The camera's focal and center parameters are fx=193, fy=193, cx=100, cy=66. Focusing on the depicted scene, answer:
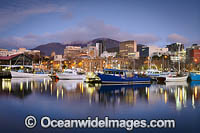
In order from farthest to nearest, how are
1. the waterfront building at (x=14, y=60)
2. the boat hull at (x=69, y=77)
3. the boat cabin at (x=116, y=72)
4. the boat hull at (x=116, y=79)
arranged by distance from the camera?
the waterfront building at (x=14, y=60) < the boat hull at (x=69, y=77) < the boat cabin at (x=116, y=72) < the boat hull at (x=116, y=79)

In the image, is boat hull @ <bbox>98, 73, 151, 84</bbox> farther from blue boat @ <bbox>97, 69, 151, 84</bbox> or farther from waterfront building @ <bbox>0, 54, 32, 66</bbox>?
waterfront building @ <bbox>0, 54, 32, 66</bbox>

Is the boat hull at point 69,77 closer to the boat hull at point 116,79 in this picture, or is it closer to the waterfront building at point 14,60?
the boat hull at point 116,79

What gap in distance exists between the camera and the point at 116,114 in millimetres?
14500

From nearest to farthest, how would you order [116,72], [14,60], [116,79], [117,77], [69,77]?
[116,79] < [117,77] < [116,72] < [69,77] < [14,60]

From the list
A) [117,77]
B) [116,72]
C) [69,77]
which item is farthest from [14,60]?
[117,77]

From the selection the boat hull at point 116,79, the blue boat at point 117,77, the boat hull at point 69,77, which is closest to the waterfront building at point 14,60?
the boat hull at point 69,77

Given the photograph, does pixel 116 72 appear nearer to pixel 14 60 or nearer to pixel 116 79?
pixel 116 79

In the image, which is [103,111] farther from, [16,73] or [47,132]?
[16,73]

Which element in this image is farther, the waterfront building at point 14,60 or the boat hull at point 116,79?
the waterfront building at point 14,60

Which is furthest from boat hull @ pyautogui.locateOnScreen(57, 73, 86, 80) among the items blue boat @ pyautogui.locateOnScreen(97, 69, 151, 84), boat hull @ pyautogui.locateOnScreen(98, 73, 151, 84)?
boat hull @ pyautogui.locateOnScreen(98, 73, 151, 84)

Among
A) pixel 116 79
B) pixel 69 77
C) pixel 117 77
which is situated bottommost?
pixel 69 77

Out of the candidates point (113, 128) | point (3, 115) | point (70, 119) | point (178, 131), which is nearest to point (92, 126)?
point (113, 128)

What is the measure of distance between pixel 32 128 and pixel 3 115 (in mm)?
4474

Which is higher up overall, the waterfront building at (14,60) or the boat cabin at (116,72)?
the waterfront building at (14,60)
